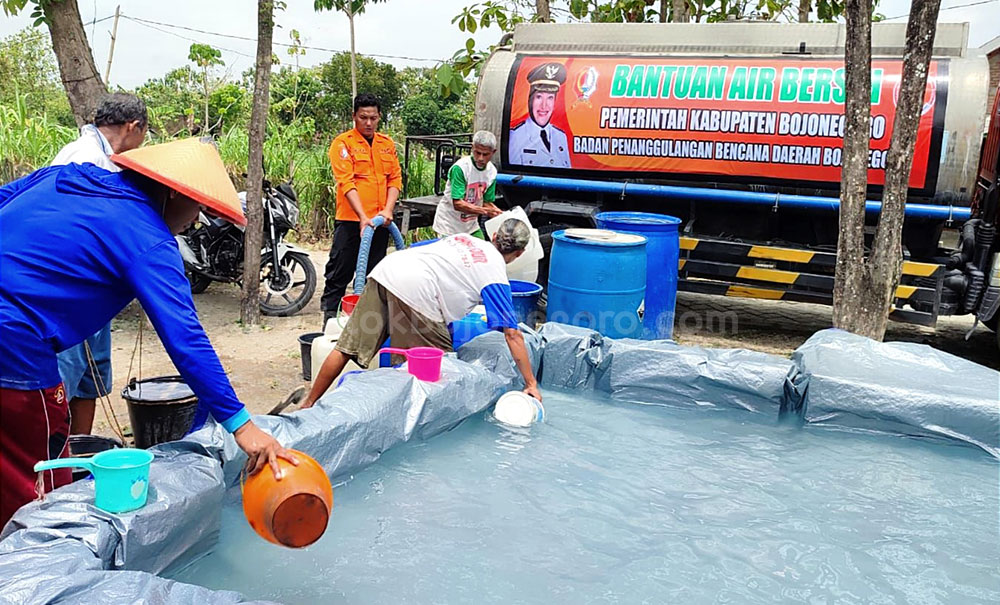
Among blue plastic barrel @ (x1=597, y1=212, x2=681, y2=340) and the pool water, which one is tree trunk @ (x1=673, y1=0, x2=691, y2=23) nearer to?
blue plastic barrel @ (x1=597, y1=212, x2=681, y2=340)

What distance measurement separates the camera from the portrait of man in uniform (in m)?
6.75

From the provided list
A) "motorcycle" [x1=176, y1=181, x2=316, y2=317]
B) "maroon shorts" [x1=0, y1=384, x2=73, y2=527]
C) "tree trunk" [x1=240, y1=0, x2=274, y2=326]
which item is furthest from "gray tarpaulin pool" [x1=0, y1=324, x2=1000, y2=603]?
"motorcycle" [x1=176, y1=181, x2=316, y2=317]

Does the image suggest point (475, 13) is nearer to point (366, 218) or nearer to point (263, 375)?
point (366, 218)

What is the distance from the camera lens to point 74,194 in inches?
81.4

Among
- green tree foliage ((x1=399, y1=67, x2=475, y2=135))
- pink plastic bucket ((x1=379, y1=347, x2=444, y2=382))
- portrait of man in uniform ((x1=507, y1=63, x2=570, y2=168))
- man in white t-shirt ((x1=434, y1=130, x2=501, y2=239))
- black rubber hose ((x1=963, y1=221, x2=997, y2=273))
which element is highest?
green tree foliage ((x1=399, y1=67, x2=475, y2=135))

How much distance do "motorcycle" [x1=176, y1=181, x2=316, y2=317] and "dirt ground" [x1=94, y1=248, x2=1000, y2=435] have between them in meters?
0.23

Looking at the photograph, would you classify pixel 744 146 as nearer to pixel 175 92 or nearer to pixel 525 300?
pixel 525 300

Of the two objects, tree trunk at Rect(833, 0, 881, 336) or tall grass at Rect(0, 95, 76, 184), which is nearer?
tree trunk at Rect(833, 0, 881, 336)

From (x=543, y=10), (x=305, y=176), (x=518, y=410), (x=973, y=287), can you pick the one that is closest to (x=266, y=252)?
(x=518, y=410)

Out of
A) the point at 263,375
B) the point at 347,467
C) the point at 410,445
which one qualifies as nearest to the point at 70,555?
the point at 347,467

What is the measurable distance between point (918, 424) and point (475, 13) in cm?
741

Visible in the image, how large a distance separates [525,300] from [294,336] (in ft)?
5.92

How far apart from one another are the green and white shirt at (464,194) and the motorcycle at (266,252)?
1.30 metres

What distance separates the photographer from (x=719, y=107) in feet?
20.6
